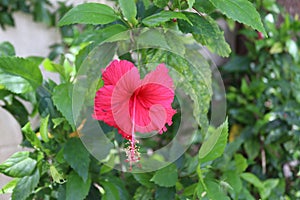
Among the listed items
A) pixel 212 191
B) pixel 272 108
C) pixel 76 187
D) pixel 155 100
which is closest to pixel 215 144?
pixel 212 191

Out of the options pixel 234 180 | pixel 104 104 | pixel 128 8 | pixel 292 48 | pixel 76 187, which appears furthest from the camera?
pixel 292 48

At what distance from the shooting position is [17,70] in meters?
0.96

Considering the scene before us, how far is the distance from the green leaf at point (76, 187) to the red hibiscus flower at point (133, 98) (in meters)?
0.24

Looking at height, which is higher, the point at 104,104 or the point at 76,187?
the point at 104,104

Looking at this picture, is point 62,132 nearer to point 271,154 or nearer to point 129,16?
point 129,16

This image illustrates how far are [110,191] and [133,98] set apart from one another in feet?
1.03

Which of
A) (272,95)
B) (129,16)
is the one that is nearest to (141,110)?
(129,16)

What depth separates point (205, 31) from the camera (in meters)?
0.80

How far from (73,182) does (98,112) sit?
26cm

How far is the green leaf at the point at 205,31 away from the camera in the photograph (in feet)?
2.65

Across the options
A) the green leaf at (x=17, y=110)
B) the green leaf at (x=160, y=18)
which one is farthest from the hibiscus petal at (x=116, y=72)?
the green leaf at (x=17, y=110)

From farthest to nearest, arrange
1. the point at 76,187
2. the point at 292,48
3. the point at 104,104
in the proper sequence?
the point at 292,48
the point at 76,187
the point at 104,104

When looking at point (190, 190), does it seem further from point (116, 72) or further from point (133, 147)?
point (116, 72)

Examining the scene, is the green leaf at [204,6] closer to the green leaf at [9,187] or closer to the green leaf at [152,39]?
the green leaf at [152,39]
